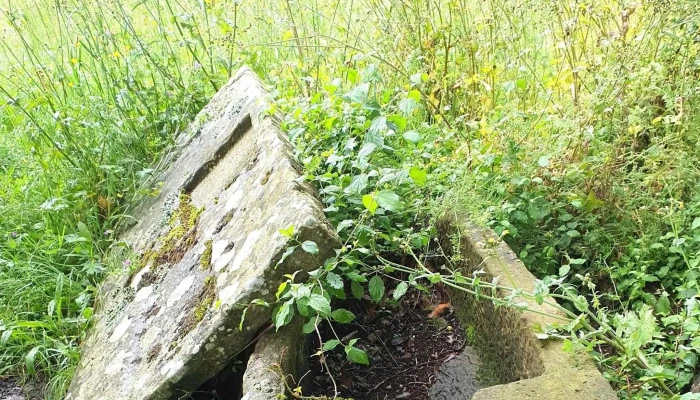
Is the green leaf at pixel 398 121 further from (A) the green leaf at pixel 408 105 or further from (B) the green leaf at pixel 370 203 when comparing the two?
(B) the green leaf at pixel 370 203

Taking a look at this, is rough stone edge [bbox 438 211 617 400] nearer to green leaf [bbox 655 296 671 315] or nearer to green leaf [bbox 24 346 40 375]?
green leaf [bbox 655 296 671 315]

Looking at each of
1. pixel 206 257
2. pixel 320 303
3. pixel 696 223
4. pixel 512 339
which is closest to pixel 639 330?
pixel 512 339

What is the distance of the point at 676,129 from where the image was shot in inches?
93.0

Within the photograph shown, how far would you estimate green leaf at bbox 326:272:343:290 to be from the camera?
6.09 feet

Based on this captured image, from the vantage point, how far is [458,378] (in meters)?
2.10

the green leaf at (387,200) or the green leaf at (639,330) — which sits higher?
the green leaf at (387,200)

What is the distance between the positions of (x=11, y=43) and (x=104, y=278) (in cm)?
440

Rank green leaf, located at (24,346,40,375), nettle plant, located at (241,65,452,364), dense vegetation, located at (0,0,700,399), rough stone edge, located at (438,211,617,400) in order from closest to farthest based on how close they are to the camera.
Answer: rough stone edge, located at (438,211,617,400) < nettle plant, located at (241,65,452,364) < dense vegetation, located at (0,0,700,399) < green leaf, located at (24,346,40,375)

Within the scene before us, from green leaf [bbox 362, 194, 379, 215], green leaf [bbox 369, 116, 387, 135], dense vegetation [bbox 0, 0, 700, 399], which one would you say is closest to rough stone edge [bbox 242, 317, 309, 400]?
dense vegetation [bbox 0, 0, 700, 399]

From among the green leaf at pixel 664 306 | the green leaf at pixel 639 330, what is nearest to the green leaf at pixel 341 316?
the green leaf at pixel 639 330

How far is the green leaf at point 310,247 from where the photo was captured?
72.3 inches

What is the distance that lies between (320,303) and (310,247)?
18 cm

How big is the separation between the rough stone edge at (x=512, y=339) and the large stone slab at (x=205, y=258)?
1.87 ft

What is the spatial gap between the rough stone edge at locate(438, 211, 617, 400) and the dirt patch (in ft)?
0.37
